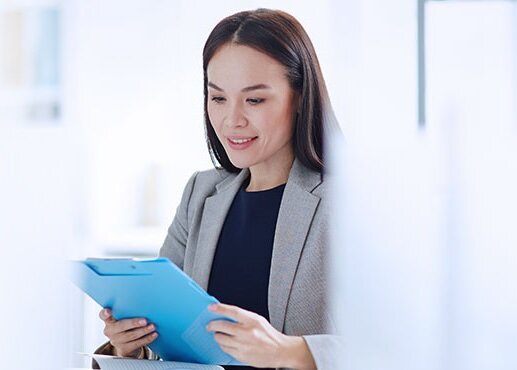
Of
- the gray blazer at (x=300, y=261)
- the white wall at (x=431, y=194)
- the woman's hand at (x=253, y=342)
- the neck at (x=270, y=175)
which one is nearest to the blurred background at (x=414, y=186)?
the white wall at (x=431, y=194)

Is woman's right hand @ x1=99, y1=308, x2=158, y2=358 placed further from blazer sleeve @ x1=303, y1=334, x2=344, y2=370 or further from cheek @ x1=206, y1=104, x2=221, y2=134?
cheek @ x1=206, y1=104, x2=221, y2=134

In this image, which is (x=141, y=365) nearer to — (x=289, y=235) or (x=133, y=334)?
(x=133, y=334)

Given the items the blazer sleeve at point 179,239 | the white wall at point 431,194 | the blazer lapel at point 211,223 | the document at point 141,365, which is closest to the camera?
the white wall at point 431,194

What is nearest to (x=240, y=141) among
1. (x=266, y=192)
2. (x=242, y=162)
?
(x=242, y=162)

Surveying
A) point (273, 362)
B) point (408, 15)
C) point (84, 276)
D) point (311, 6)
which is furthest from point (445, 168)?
point (311, 6)

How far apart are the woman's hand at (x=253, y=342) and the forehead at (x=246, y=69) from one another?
0.40 m

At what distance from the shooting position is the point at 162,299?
1.17 meters

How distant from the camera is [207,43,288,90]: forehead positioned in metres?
1.36

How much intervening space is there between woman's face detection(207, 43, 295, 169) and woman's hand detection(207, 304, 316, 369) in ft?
1.13

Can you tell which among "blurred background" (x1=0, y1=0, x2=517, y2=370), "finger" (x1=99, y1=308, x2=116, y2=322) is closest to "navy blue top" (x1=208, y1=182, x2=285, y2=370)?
"finger" (x1=99, y1=308, x2=116, y2=322)

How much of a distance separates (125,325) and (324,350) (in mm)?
315

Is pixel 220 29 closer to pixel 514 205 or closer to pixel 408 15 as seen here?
pixel 408 15

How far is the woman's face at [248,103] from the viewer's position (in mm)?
1359

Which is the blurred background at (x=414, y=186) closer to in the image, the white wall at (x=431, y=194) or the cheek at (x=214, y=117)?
the white wall at (x=431, y=194)
